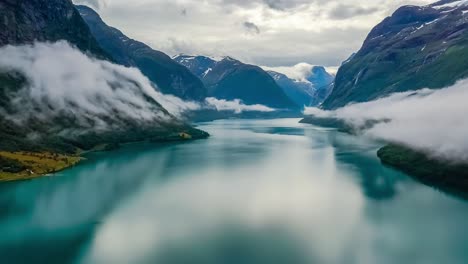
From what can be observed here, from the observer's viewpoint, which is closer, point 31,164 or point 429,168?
point 429,168

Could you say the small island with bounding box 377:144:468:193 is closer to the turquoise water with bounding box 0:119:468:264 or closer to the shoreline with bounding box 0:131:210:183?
the turquoise water with bounding box 0:119:468:264

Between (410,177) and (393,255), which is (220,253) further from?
(410,177)

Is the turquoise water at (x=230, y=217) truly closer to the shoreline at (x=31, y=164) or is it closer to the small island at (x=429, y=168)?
the shoreline at (x=31, y=164)

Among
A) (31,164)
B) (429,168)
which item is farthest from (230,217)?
(31,164)

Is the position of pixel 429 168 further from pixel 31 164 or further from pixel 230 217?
pixel 31 164

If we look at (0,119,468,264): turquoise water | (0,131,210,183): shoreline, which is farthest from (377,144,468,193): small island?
(0,131,210,183): shoreline

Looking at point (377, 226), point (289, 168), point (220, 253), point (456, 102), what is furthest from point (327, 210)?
point (456, 102)

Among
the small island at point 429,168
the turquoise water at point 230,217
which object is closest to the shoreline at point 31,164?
the turquoise water at point 230,217
